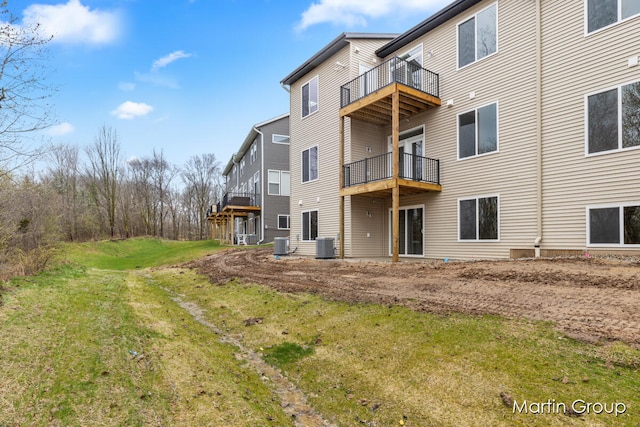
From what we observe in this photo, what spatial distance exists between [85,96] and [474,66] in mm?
14094

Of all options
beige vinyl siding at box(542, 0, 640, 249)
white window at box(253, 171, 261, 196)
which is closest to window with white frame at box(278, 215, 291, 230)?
white window at box(253, 171, 261, 196)

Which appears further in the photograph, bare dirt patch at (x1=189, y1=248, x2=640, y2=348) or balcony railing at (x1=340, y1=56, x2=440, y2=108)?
balcony railing at (x1=340, y1=56, x2=440, y2=108)

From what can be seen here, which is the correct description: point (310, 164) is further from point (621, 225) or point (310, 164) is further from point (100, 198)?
point (100, 198)

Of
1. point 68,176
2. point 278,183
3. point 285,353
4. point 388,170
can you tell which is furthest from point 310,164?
point 68,176

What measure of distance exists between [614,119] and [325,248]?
971 cm

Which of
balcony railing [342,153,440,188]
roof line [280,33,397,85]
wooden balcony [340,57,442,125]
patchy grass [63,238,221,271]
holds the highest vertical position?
roof line [280,33,397,85]

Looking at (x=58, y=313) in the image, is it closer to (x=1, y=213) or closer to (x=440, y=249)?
(x=1, y=213)

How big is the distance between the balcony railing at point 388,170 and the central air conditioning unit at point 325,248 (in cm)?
229

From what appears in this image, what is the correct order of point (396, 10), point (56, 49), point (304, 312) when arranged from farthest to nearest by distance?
point (396, 10) < point (304, 312) < point (56, 49)

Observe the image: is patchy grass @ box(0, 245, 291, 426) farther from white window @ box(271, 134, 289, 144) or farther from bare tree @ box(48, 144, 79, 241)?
bare tree @ box(48, 144, 79, 241)

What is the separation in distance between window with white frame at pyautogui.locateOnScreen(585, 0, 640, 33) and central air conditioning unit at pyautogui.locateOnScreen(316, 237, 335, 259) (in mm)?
10251

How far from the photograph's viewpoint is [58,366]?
131 inches

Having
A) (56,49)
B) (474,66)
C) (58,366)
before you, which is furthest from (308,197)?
(58,366)

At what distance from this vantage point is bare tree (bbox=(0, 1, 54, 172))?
5.14 metres
